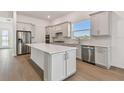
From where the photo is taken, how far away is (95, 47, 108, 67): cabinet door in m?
3.81

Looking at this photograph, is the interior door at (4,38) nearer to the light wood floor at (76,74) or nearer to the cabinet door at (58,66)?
the light wood floor at (76,74)

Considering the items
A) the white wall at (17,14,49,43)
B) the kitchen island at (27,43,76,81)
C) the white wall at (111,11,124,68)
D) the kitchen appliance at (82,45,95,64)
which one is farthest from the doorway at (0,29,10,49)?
the white wall at (111,11,124,68)

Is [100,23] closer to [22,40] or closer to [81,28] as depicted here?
[81,28]

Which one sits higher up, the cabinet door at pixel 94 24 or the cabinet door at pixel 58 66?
the cabinet door at pixel 94 24

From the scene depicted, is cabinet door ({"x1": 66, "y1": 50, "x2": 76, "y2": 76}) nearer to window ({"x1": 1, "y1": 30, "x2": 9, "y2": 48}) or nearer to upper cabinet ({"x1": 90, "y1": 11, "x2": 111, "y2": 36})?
upper cabinet ({"x1": 90, "y1": 11, "x2": 111, "y2": 36})

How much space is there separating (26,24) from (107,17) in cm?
517

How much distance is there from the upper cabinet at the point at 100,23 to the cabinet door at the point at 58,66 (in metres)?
2.24

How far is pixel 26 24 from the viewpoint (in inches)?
273

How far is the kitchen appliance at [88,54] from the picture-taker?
4.39 m

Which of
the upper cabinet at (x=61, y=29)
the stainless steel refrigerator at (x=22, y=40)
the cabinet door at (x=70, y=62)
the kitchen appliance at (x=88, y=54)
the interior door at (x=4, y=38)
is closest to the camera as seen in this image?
the cabinet door at (x=70, y=62)

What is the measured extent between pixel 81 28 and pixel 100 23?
153 cm

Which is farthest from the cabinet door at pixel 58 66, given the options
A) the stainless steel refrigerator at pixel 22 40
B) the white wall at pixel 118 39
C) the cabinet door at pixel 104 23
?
the stainless steel refrigerator at pixel 22 40

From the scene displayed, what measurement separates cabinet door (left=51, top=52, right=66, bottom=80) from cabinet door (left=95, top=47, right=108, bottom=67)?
192cm
